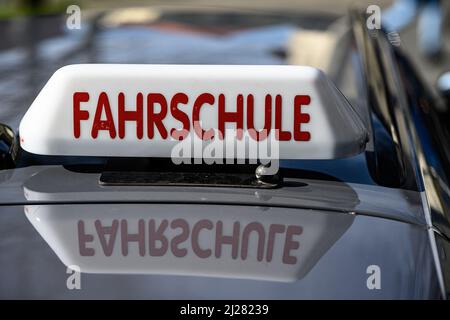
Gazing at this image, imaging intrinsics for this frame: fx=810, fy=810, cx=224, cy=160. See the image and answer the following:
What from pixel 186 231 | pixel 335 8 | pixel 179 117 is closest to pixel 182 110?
pixel 179 117

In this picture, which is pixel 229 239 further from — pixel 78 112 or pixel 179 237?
pixel 78 112

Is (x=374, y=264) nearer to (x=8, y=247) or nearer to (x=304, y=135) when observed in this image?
(x=304, y=135)

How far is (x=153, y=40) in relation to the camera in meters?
3.20

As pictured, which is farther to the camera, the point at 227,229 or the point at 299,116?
the point at 299,116

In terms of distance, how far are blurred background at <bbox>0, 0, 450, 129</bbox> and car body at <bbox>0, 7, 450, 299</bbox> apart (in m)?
0.57

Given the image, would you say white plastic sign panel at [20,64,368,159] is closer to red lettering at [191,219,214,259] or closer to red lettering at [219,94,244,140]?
red lettering at [219,94,244,140]

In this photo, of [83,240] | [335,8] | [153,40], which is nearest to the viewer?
[83,240]

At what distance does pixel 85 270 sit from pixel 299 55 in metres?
2.08

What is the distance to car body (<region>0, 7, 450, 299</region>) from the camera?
1.33 metres

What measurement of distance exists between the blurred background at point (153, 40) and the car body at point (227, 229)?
22.5 inches

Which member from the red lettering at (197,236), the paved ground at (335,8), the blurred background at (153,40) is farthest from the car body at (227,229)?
the paved ground at (335,8)

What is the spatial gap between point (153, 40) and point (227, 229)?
184 cm

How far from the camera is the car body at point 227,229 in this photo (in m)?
1.33

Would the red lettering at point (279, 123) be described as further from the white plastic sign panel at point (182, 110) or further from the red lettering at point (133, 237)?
the red lettering at point (133, 237)
